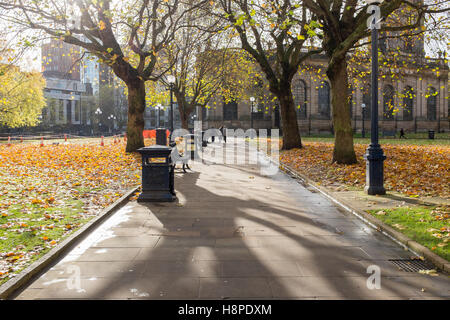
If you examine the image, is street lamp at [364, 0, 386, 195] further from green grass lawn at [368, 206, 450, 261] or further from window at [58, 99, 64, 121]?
window at [58, 99, 64, 121]

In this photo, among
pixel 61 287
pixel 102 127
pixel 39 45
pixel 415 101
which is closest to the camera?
pixel 61 287

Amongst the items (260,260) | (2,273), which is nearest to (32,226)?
(2,273)

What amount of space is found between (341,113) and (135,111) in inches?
438

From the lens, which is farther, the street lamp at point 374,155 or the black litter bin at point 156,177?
the street lamp at point 374,155

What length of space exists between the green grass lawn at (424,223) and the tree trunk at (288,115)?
16862 mm

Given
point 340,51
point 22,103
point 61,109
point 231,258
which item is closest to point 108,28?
point 340,51

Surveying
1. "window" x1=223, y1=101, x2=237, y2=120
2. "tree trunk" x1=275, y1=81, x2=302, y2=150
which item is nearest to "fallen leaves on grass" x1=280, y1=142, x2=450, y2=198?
"tree trunk" x1=275, y1=81, x2=302, y2=150

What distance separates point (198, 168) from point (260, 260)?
11786 millimetres

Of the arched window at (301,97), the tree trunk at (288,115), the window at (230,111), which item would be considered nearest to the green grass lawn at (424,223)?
the tree trunk at (288,115)

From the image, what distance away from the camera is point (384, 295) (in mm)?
4156

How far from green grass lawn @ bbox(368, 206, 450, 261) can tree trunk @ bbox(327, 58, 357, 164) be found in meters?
7.82

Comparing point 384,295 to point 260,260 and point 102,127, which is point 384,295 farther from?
point 102,127

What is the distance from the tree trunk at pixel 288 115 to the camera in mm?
24281

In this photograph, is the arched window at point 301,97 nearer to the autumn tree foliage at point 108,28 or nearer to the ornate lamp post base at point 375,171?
the autumn tree foliage at point 108,28
